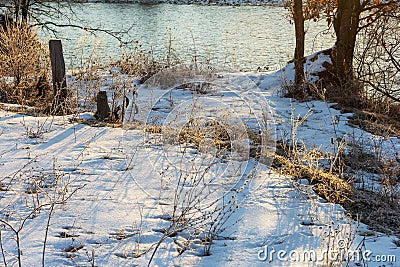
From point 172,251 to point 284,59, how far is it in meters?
12.6

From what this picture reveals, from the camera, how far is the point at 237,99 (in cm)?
1007

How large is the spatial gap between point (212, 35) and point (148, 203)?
16531 mm

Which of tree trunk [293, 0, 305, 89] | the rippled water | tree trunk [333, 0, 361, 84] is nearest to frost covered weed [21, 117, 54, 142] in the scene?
the rippled water

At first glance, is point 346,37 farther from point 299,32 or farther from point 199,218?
point 199,218

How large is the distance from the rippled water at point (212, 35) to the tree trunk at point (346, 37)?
5.63ft

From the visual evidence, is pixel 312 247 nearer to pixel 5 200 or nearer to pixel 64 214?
pixel 64 214

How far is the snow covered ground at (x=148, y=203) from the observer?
378 centimetres

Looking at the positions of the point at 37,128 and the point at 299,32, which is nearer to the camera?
the point at 37,128

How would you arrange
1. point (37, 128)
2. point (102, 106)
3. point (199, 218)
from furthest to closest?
point (102, 106)
point (37, 128)
point (199, 218)

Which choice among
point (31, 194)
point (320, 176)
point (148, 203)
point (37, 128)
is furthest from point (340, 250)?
point (37, 128)

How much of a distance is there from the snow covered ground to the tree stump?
0.65 metres

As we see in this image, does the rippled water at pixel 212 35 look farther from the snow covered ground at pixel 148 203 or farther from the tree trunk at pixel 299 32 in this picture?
the snow covered ground at pixel 148 203

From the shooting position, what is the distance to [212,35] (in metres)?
20.4

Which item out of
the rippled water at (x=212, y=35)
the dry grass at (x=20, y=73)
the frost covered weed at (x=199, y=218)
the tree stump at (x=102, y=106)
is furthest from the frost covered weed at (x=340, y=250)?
the rippled water at (x=212, y=35)
